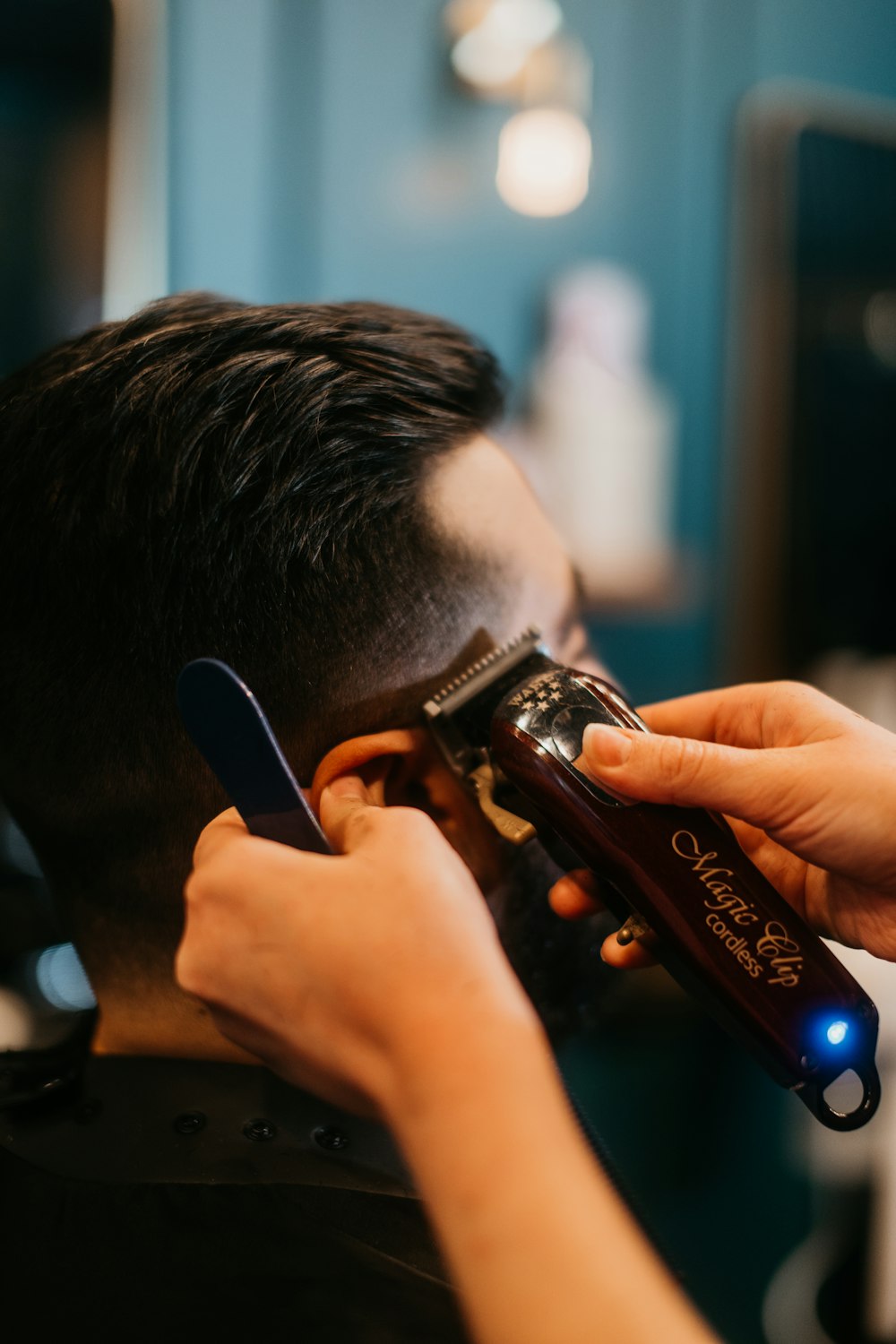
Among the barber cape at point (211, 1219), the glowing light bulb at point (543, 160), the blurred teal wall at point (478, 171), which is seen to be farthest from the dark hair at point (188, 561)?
the glowing light bulb at point (543, 160)

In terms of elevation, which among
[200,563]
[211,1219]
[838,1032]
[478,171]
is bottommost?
[211,1219]

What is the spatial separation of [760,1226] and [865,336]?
1.56 metres

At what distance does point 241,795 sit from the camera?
0.55 meters

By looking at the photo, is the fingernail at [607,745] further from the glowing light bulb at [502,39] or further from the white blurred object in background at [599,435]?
the glowing light bulb at [502,39]

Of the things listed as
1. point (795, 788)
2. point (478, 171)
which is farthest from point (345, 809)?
point (478, 171)

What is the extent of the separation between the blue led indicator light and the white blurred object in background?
0.99m

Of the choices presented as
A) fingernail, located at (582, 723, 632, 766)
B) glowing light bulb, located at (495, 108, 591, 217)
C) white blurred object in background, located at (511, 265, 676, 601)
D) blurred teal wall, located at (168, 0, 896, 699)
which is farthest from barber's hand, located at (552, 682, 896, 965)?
glowing light bulb, located at (495, 108, 591, 217)

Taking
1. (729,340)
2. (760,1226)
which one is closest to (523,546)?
(729,340)

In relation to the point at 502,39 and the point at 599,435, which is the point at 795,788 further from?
the point at 502,39

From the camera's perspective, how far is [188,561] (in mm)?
658

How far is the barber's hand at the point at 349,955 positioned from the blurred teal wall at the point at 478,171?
1021 millimetres

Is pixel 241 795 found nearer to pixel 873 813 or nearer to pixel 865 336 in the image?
pixel 873 813

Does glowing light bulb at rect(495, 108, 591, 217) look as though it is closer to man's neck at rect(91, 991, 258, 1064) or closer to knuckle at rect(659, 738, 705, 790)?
knuckle at rect(659, 738, 705, 790)

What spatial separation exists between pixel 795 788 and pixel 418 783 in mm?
271
